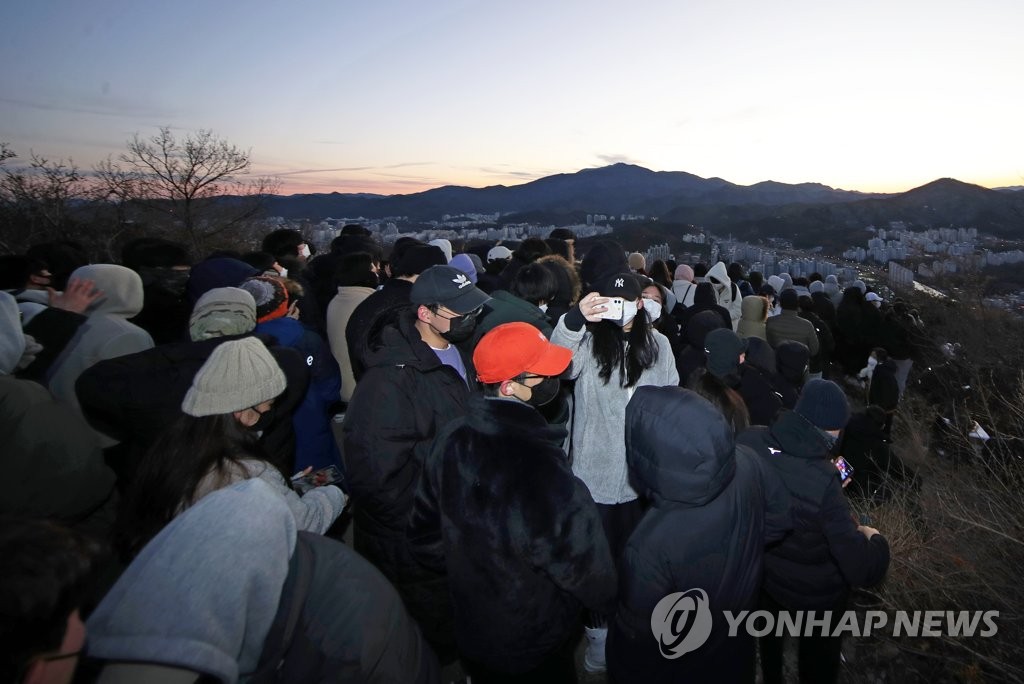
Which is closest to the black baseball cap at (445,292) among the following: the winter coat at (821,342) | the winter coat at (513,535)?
the winter coat at (513,535)

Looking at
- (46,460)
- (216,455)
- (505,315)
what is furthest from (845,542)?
→ (46,460)

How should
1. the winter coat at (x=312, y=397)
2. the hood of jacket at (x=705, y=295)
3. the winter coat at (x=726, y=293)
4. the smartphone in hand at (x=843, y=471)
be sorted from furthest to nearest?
1. the winter coat at (x=726, y=293)
2. the hood of jacket at (x=705, y=295)
3. the winter coat at (x=312, y=397)
4. the smartphone in hand at (x=843, y=471)

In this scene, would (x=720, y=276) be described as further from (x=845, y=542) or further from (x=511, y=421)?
(x=511, y=421)

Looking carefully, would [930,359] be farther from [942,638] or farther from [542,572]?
[542,572]

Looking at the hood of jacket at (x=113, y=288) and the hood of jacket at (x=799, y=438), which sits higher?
the hood of jacket at (x=113, y=288)

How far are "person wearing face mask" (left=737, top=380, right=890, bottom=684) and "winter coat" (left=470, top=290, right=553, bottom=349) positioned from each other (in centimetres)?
143

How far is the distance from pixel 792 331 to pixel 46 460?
651cm

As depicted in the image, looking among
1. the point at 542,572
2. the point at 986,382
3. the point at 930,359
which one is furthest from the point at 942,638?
the point at 930,359

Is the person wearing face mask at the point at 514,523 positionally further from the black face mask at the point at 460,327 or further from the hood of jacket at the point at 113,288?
the hood of jacket at the point at 113,288

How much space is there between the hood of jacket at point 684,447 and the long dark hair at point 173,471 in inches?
57.6

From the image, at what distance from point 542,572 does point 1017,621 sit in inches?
123

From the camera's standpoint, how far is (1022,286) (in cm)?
2488

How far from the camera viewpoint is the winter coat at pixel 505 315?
3270 mm

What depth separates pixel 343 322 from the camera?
438cm
